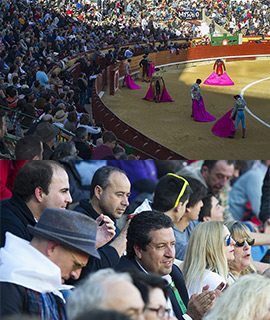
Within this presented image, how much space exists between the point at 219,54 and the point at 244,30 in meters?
11.2

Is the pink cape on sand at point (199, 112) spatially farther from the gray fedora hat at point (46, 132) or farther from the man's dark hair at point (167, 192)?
the man's dark hair at point (167, 192)

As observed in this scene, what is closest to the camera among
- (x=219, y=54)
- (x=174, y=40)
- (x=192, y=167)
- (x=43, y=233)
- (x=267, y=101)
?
(x=43, y=233)

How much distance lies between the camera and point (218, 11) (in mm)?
42656

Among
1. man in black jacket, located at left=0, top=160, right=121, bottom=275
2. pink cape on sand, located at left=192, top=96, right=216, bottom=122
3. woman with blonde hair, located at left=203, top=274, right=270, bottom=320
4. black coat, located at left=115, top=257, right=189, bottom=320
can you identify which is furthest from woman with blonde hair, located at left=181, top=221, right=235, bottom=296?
pink cape on sand, located at left=192, top=96, right=216, bottom=122

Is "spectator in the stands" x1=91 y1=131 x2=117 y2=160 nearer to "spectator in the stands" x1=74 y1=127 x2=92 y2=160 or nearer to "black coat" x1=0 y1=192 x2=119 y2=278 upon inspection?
"spectator in the stands" x1=74 y1=127 x2=92 y2=160

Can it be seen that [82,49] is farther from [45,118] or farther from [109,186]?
[109,186]

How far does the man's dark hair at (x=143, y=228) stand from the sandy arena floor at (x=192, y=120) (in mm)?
10027

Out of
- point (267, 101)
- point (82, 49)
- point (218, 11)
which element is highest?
point (218, 11)

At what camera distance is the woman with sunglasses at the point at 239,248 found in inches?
173

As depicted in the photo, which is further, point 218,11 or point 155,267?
point 218,11

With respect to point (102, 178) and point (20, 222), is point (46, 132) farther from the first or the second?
point (20, 222)

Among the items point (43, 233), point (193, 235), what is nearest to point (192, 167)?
point (193, 235)

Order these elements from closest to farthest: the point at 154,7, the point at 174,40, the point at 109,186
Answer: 1. the point at 109,186
2. the point at 174,40
3. the point at 154,7

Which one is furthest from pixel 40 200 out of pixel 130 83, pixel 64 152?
pixel 130 83
